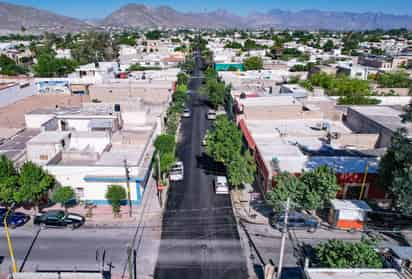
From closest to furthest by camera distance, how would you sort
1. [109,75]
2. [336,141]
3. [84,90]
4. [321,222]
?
1. [321,222]
2. [336,141]
3. [84,90]
4. [109,75]

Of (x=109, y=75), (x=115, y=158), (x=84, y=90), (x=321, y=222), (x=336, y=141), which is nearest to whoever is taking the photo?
(x=321, y=222)

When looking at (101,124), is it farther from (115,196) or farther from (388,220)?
(388,220)

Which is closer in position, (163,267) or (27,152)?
(163,267)

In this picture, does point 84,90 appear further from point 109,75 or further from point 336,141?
point 336,141

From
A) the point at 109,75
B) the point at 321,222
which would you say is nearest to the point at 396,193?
the point at 321,222

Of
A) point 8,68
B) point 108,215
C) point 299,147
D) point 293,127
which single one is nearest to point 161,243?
point 108,215

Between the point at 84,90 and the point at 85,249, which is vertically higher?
the point at 84,90
